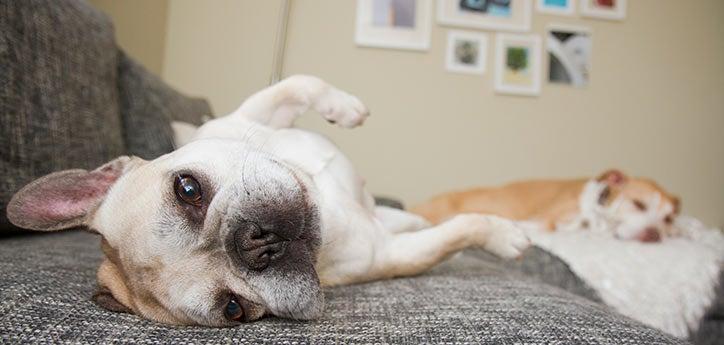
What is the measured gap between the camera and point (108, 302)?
3.21ft

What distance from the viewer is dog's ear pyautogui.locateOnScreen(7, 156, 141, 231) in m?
1.09

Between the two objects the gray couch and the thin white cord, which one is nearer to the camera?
the gray couch

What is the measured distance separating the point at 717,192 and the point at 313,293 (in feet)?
15.2

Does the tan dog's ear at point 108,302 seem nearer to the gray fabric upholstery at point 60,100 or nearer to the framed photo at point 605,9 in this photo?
the gray fabric upholstery at point 60,100

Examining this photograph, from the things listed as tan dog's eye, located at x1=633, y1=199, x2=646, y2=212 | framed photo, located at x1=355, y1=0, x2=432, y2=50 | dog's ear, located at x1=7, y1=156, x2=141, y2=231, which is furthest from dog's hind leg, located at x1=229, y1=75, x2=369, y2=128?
tan dog's eye, located at x1=633, y1=199, x2=646, y2=212

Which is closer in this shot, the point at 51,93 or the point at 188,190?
the point at 188,190

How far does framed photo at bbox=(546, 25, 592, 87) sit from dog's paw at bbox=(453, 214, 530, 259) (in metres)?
3.00

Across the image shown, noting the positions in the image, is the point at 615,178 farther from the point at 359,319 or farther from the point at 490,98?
the point at 359,319

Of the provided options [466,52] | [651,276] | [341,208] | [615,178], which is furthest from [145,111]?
[615,178]

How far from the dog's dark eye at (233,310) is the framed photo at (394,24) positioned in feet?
10.8

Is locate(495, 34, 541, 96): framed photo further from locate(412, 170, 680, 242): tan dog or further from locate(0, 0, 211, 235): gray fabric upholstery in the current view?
locate(0, 0, 211, 235): gray fabric upholstery

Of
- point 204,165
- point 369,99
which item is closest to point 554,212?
point 369,99

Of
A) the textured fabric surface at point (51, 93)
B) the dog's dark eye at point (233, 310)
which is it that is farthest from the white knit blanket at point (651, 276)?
the textured fabric surface at point (51, 93)

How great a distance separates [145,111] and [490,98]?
2.74 meters
